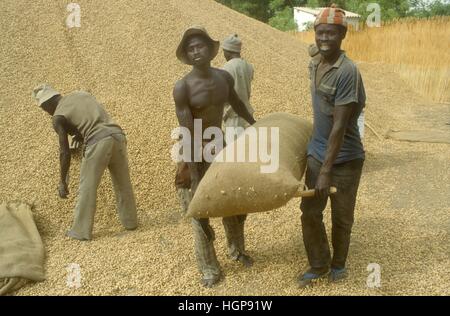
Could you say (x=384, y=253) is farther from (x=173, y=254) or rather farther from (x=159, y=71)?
(x=159, y=71)

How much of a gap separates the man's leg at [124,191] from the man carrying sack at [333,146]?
177 cm

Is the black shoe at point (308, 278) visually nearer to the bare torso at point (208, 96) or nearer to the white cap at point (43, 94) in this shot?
the bare torso at point (208, 96)

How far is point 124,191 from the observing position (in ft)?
14.4

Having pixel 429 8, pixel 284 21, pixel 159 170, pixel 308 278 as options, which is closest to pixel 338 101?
pixel 308 278

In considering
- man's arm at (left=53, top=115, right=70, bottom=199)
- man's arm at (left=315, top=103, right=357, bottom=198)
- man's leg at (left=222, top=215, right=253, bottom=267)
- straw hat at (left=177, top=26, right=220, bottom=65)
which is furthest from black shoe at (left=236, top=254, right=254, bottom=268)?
man's arm at (left=53, top=115, right=70, bottom=199)

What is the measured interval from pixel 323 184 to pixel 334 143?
10.0 inches

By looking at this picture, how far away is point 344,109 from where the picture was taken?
9.22 feet

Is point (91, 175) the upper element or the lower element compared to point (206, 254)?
upper

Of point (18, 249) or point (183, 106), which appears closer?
point (183, 106)

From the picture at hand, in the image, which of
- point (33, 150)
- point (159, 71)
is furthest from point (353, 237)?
point (159, 71)

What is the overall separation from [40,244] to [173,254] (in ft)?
3.52

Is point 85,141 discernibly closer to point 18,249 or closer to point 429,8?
point 18,249

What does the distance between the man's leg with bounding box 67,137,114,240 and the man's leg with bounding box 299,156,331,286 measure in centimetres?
183

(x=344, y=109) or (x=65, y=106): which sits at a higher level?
(x=344, y=109)
